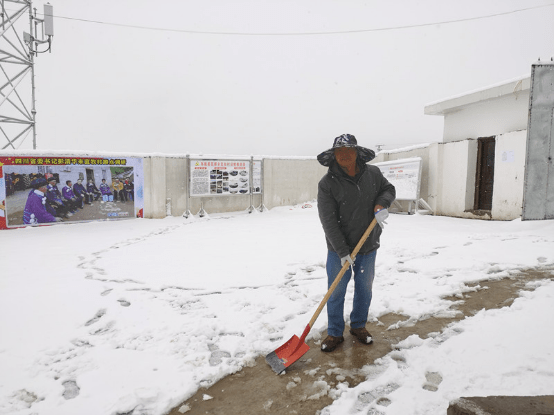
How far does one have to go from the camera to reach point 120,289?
182 inches

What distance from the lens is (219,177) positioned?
1248 centimetres

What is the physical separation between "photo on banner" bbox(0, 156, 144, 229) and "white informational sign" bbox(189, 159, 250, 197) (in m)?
1.88

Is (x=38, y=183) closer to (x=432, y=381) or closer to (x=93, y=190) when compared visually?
(x=93, y=190)

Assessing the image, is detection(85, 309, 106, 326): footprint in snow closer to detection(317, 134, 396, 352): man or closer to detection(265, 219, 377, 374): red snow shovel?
detection(265, 219, 377, 374): red snow shovel

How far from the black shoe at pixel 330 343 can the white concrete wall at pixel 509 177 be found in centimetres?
864

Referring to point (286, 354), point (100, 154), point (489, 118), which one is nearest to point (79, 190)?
point (100, 154)

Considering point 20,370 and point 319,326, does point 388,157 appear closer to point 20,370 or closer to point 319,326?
point 319,326

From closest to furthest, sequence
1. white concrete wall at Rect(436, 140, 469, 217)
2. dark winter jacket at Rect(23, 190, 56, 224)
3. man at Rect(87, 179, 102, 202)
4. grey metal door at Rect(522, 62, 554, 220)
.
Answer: grey metal door at Rect(522, 62, 554, 220) → dark winter jacket at Rect(23, 190, 56, 224) → man at Rect(87, 179, 102, 202) → white concrete wall at Rect(436, 140, 469, 217)

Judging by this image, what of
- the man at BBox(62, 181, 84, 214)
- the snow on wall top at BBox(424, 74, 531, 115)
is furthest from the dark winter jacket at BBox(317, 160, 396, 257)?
the man at BBox(62, 181, 84, 214)

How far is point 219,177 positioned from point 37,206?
565 cm

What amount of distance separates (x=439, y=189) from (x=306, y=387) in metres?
11.1

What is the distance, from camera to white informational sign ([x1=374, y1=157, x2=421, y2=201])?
39.2 ft

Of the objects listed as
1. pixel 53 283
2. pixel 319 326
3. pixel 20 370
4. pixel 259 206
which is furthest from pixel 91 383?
pixel 259 206

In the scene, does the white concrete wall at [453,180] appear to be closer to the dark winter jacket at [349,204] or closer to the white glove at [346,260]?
the dark winter jacket at [349,204]
